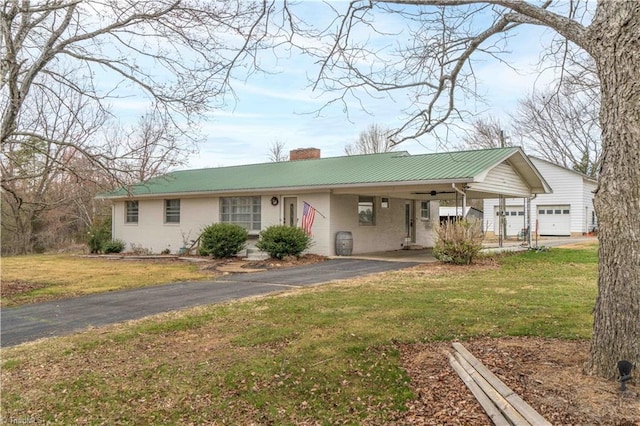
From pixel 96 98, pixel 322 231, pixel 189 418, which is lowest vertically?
pixel 189 418

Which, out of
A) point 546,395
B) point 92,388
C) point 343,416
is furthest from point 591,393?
point 92,388

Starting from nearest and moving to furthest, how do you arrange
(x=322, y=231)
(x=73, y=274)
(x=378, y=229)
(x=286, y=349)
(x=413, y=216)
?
(x=286, y=349), (x=73, y=274), (x=322, y=231), (x=378, y=229), (x=413, y=216)

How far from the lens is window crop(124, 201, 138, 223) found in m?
22.2

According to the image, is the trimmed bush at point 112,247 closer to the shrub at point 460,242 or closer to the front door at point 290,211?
the front door at point 290,211

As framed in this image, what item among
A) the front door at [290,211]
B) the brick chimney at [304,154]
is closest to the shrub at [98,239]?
the brick chimney at [304,154]

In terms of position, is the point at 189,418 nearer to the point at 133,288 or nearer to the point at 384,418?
the point at 384,418

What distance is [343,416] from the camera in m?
3.46

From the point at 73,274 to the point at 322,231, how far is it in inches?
306

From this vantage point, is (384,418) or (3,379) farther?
(3,379)

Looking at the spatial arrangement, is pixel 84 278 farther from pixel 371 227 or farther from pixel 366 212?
pixel 371 227

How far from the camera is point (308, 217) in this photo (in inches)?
654

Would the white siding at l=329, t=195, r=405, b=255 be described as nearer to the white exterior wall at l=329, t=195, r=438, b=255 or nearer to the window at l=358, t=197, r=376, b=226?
the white exterior wall at l=329, t=195, r=438, b=255

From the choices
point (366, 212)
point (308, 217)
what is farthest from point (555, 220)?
point (308, 217)

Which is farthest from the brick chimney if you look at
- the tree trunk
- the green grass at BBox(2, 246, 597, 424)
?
the tree trunk
